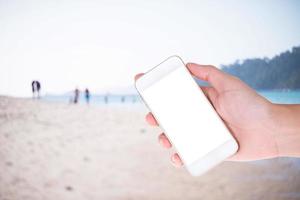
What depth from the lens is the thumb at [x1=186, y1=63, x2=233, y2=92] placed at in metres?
1.09

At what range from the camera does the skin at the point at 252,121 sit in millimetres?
1062

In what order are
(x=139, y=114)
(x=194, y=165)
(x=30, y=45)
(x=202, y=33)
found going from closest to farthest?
1. (x=194, y=165)
2. (x=30, y=45)
3. (x=202, y=33)
4. (x=139, y=114)

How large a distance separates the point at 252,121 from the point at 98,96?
1321 millimetres

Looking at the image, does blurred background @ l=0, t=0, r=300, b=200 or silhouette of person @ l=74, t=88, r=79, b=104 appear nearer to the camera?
blurred background @ l=0, t=0, r=300, b=200

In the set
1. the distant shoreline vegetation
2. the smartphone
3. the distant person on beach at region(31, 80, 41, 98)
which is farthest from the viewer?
the distant shoreline vegetation

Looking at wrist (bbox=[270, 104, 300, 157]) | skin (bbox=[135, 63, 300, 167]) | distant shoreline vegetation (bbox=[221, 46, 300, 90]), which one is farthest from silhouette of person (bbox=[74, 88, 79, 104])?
wrist (bbox=[270, 104, 300, 157])

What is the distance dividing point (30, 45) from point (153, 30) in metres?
0.71

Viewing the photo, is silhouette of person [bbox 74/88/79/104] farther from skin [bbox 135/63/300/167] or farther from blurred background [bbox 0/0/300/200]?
skin [bbox 135/63/300/167]

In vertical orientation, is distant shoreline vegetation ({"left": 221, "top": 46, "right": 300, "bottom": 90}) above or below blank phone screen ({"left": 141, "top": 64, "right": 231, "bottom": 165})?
above

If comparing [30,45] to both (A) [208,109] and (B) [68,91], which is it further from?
(A) [208,109]

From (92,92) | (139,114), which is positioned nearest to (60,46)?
(92,92)

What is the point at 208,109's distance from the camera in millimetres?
1040

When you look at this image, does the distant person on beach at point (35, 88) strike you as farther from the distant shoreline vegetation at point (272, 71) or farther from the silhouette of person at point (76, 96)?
the distant shoreline vegetation at point (272, 71)

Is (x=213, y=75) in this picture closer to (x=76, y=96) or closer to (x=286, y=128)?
(x=286, y=128)
